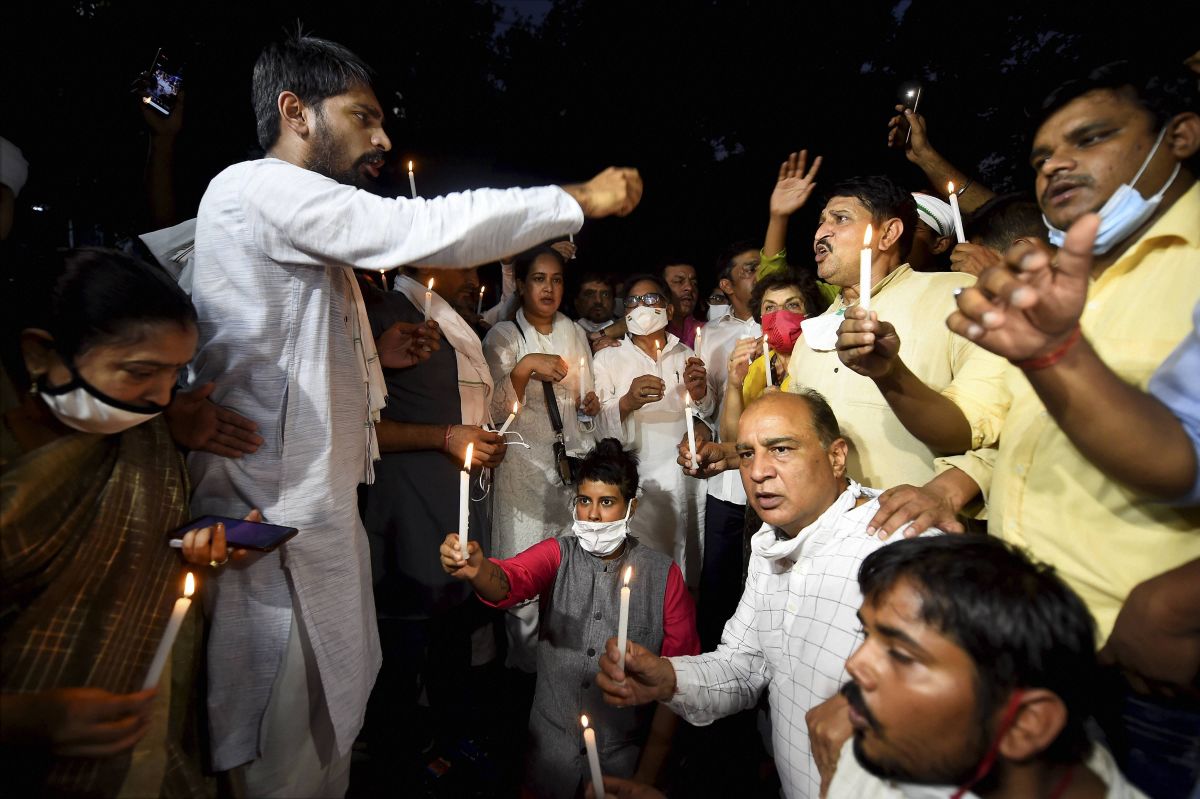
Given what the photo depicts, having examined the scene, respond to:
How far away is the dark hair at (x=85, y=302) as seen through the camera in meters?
1.61

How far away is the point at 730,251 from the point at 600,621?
382 cm

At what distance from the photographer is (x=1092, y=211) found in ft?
5.65

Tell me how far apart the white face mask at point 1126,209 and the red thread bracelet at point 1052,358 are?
68cm

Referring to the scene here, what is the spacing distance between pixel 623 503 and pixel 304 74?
2.43m

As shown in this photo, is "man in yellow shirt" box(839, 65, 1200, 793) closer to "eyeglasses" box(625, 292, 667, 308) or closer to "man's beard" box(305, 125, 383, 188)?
"man's beard" box(305, 125, 383, 188)

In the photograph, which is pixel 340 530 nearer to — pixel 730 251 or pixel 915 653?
pixel 915 653

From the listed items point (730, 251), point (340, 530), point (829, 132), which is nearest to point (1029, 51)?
point (829, 132)

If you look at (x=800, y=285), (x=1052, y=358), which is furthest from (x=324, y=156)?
(x=800, y=285)

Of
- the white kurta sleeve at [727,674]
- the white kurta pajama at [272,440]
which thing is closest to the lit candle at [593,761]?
the white kurta sleeve at [727,674]

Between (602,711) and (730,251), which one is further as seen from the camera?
(730,251)

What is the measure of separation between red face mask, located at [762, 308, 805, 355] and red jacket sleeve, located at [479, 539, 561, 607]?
1.87 meters

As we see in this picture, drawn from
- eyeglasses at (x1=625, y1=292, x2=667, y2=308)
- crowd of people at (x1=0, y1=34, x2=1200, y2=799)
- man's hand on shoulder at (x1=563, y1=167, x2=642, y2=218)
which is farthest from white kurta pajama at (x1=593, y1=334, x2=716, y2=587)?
man's hand on shoulder at (x1=563, y1=167, x2=642, y2=218)

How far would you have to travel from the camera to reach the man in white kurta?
191 centimetres

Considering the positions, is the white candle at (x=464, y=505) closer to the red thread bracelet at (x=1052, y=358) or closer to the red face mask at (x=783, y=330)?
the red thread bracelet at (x=1052, y=358)
